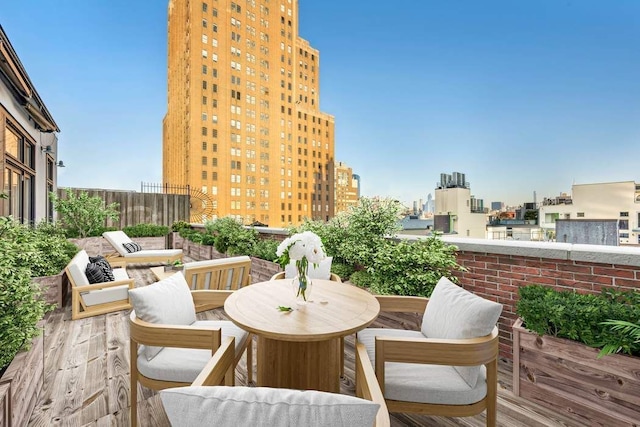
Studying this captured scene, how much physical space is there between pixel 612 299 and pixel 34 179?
9608 millimetres

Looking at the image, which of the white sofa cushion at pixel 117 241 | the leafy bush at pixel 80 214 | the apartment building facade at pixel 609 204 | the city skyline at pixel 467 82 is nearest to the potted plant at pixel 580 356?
the white sofa cushion at pixel 117 241

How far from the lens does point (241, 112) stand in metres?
29.5

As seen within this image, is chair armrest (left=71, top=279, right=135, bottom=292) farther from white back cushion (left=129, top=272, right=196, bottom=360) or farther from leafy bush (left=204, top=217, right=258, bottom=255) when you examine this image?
white back cushion (left=129, top=272, right=196, bottom=360)

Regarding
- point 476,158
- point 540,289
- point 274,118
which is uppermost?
point 274,118

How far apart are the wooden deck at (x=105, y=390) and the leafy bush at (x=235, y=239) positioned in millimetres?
2794

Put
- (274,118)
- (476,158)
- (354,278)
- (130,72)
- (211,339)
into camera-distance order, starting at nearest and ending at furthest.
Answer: (211,339), (354,278), (130,72), (476,158), (274,118)

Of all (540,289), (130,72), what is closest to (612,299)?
(540,289)

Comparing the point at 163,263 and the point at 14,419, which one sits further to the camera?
the point at 163,263

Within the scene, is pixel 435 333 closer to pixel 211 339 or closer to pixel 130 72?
pixel 211 339

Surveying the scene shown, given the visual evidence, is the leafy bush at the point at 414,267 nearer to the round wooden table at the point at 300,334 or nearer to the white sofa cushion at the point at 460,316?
the white sofa cushion at the point at 460,316

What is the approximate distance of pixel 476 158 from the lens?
2955 cm

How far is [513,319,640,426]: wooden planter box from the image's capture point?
1.79m

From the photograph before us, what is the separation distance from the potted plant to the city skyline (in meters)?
17.5

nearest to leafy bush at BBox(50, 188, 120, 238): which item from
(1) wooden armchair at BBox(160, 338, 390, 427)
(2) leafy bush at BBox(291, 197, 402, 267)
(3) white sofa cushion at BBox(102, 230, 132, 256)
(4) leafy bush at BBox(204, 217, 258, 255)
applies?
(3) white sofa cushion at BBox(102, 230, 132, 256)
